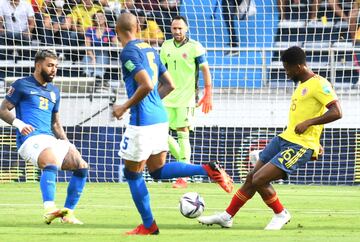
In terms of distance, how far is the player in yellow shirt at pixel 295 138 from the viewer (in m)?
10.3

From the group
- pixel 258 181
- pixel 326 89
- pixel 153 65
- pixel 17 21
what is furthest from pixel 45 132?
pixel 17 21

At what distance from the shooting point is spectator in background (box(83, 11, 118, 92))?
64.8 ft

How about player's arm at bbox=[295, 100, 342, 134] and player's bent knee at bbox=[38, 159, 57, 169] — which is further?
player's bent knee at bbox=[38, 159, 57, 169]

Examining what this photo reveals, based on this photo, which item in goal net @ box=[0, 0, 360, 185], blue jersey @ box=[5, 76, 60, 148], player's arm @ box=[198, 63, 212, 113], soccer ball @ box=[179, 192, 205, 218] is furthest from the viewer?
goal net @ box=[0, 0, 360, 185]

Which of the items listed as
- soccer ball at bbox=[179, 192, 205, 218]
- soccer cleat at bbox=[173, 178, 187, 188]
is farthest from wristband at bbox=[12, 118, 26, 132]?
soccer cleat at bbox=[173, 178, 187, 188]

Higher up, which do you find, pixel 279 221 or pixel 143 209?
pixel 143 209

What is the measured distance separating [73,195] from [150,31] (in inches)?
388

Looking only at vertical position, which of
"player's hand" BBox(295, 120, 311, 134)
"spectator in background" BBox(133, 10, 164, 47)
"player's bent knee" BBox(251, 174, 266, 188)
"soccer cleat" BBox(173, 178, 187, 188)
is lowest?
"soccer cleat" BBox(173, 178, 187, 188)

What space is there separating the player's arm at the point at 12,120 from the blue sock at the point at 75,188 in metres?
0.67

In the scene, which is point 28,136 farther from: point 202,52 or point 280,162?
point 202,52

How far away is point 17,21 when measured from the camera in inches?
788

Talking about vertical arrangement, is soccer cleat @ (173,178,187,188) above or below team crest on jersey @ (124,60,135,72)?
below

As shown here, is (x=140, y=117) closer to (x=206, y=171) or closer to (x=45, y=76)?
(x=206, y=171)

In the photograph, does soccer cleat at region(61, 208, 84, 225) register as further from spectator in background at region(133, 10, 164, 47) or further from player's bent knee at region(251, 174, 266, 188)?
spectator in background at region(133, 10, 164, 47)
